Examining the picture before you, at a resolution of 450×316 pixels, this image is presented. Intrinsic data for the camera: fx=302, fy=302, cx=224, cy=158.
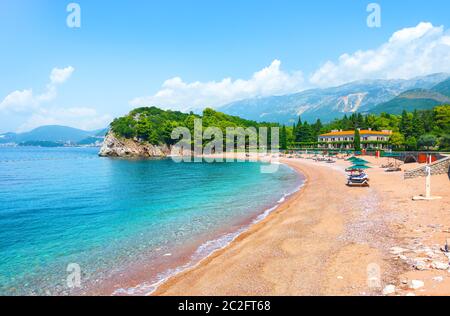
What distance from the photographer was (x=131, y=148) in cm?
12900

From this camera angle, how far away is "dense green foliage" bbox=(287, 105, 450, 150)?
75.4 metres

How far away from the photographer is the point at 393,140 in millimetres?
98000

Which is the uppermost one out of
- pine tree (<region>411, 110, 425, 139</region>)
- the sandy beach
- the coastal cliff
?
pine tree (<region>411, 110, 425, 139</region>)

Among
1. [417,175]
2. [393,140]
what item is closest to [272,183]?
[417,175]

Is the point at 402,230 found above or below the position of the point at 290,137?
below

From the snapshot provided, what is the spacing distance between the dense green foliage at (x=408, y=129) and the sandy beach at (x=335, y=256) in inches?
2293

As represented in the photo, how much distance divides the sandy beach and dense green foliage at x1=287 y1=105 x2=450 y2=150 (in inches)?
2293

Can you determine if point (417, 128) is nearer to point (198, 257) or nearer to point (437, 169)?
point (437, 169)

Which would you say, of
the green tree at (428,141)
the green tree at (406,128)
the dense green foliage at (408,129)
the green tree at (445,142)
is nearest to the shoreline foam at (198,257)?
the green tree at (445,142)

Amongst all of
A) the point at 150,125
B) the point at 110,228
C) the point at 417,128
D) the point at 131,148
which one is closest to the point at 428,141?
the point at 417,128

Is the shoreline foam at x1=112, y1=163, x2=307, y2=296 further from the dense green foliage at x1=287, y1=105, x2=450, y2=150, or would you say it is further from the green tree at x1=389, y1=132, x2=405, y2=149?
the green tree at x1=389, y1=132, x2=405, y2=149

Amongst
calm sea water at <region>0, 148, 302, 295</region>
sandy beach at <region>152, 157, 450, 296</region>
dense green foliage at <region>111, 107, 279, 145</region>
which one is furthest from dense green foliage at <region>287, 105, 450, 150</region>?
sandy beach at <region>152, 157, 450, 296</region>

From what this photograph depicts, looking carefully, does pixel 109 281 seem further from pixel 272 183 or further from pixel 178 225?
pixel 272 183
